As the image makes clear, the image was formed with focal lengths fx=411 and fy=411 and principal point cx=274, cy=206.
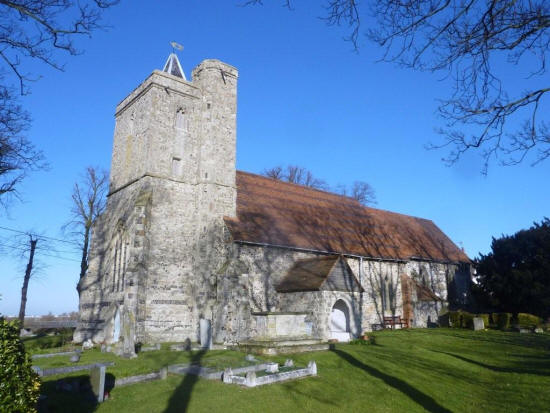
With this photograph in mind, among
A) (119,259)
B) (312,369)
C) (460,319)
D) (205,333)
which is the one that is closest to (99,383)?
(312,369)

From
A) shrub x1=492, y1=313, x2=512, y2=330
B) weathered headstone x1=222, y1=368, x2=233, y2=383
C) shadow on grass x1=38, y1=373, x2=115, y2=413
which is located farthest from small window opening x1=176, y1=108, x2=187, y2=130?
shrub x1=492, y1=313, x2=512, y2=330

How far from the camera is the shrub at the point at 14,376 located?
6085 mm

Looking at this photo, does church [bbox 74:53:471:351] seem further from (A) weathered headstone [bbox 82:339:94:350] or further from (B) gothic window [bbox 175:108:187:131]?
(A) weathered headstone [bbox 82:339:94:350]

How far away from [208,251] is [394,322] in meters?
12.3

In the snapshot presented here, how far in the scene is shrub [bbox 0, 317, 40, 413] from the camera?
6085 millimetres

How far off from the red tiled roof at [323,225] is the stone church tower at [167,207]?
6.05ft

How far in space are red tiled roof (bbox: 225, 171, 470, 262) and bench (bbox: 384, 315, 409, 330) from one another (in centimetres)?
379

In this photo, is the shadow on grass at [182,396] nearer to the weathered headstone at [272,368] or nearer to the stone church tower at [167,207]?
the weathered headstone at [272,368]

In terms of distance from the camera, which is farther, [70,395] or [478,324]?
[478,324]

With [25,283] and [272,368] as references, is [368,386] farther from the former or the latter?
[25,283]

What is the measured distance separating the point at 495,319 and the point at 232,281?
16615mm

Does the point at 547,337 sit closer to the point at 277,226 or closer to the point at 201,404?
the point at 277,226

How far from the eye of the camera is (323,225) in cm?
2597

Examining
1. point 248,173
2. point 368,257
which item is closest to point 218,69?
point 248,173
